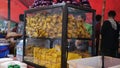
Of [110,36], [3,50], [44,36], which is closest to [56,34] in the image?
[44,36]

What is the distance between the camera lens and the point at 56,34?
1.71 m

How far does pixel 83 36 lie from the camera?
1.96m

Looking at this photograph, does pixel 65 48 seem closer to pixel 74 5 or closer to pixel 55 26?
pixel 55 26

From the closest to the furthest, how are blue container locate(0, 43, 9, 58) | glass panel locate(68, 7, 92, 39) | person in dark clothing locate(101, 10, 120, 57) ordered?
glass panel locate(68, 7, 92, 39) → blue container locate(0, 43, 9, 58) → person in dark clothing locate(101, 10, 120, 57)

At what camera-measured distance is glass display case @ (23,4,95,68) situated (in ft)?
5.29

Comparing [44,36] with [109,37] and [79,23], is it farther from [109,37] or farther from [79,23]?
[109,37]

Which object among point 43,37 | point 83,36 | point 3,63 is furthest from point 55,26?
point 3,63

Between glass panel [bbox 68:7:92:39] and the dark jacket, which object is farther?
the dark jacket

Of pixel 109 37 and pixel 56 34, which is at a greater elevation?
Result: pixel 56 34

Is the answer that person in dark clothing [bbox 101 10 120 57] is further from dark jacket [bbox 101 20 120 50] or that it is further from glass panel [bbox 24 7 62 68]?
glass panel [bbox 24 7 62 68]

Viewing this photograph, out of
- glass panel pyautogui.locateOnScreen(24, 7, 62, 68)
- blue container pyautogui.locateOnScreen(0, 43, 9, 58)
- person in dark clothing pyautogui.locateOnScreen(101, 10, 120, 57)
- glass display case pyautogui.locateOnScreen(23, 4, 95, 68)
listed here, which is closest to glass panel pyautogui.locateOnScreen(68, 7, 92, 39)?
glass display case pyautogui.locateOnScreen(23, 4, 95, 68)

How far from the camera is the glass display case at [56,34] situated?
1612 millimetres

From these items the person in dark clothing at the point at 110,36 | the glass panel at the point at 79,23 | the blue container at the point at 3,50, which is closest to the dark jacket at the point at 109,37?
the person in dark clothing at the point at 110,36

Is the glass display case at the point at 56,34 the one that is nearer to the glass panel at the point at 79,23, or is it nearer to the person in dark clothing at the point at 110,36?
the glass panel at the point at 79,23
